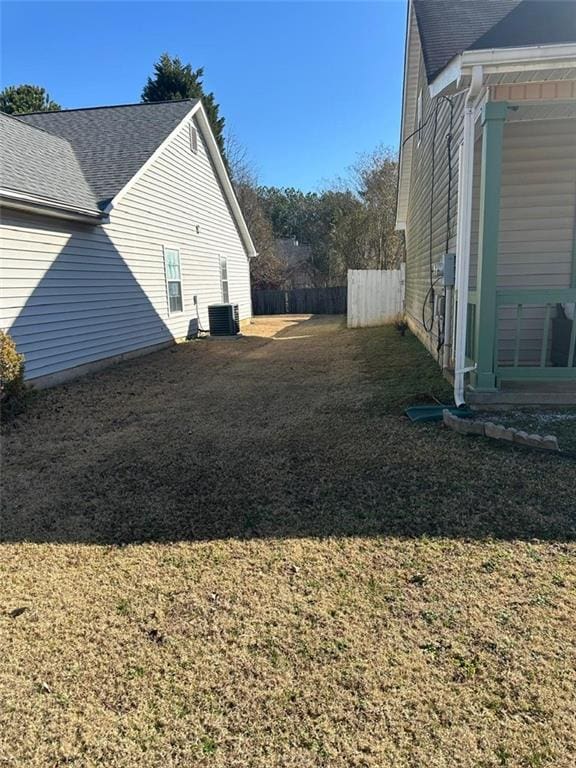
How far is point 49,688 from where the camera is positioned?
187 centimetres

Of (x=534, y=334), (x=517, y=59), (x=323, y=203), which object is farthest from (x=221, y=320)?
(x=323, y=203)

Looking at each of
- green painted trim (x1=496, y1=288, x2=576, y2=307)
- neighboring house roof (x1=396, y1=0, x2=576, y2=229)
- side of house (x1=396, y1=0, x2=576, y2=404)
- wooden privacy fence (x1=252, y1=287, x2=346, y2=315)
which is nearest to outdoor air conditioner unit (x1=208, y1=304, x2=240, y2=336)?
side of house (x1=396, y1=0, x2=576, y2=404)

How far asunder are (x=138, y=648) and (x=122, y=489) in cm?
176

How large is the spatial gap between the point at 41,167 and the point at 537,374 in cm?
879

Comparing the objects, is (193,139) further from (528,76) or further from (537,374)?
(537,374)

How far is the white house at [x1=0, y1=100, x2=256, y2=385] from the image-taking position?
23.3 feet

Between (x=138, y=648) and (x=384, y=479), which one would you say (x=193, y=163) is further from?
(x=138, y=648)

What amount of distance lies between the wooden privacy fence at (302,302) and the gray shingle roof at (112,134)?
54.0 ft

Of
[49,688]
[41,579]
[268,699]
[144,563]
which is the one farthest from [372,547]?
[41,579]

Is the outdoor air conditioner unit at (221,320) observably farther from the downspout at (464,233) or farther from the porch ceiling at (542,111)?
the porch ceiling at (542,111)

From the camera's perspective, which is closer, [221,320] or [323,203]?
[221,320]

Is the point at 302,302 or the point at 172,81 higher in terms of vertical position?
the point at 172,81

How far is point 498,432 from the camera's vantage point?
411cm

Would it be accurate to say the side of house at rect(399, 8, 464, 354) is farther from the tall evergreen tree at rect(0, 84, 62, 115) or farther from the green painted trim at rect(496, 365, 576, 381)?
the tall evergreen tree at rect(0, 84, 62, 115)
